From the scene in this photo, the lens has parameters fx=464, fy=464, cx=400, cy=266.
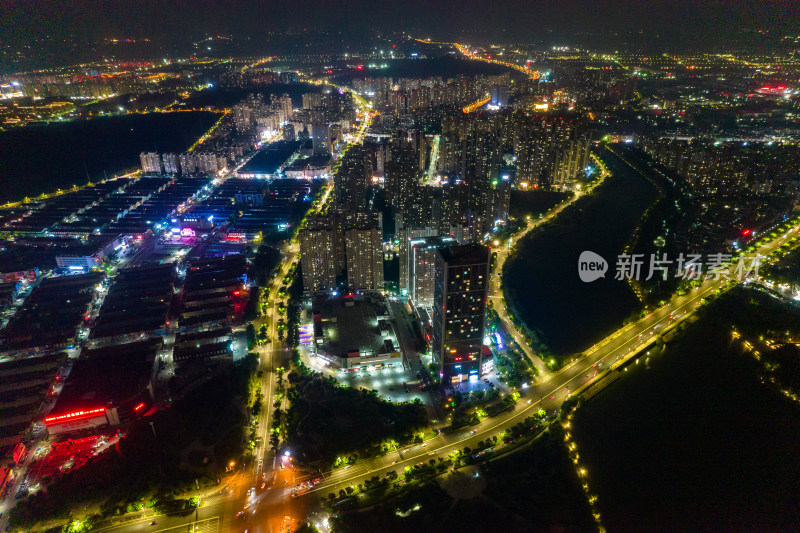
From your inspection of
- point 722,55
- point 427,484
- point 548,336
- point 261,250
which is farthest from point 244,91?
point 722,55

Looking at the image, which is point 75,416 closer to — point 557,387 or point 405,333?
point 405,333

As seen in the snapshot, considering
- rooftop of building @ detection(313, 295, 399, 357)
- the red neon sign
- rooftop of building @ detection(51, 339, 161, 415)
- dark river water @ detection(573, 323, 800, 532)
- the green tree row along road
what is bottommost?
dark river water @ detection(573, 323, 800, 532)

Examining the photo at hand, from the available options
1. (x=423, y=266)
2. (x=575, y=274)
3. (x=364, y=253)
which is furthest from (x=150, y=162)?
(x=575, y=274)

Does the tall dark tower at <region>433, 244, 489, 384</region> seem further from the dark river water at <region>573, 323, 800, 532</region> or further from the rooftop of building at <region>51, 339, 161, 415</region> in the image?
the rooftop of building at <region>51, 339, 161, 415</region>

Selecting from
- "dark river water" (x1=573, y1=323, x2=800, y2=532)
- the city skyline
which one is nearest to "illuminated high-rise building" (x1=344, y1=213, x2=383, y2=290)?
the city skyline

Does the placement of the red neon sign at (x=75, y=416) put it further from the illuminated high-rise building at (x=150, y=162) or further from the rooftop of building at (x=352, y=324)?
the illuminated high-rise building at (x=150, y=162)

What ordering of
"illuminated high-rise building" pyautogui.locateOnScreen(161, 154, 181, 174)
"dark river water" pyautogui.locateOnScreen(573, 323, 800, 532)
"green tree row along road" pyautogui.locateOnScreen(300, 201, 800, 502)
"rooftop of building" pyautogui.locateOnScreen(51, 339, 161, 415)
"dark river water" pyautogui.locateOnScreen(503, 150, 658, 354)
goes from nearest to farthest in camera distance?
1. "dark river water" pyautogui.locateOnScreen(573, 323, 800, 532)
2. "green tree row along road" pyautogui.locateOnScreen(300, 201, 800, 502)
3. "rooftop of building" pyautogui.locateOnScreen(51, 339, 161, 415)
4. "dark river water" pyautogui.locateOnScreen(503, 150, 658, 354)
5. "illuminated high-rise building" pyautogui.locateOnScreen(161, 154, 181, 174)

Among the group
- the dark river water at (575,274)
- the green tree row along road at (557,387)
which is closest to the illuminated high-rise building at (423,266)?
the dark river water at (575,274)
